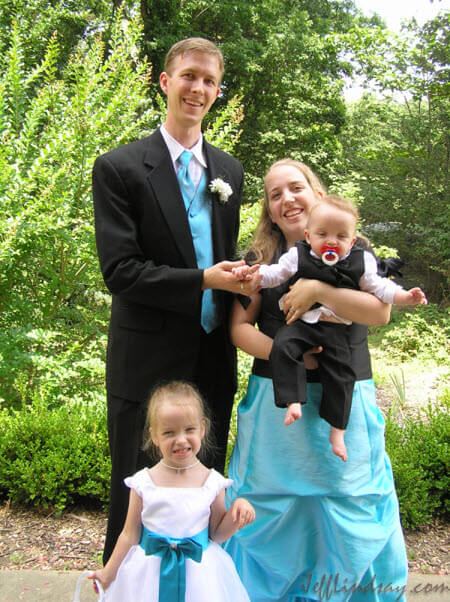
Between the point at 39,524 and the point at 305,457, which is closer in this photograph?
the point at 305,457

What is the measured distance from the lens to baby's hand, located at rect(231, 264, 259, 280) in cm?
193

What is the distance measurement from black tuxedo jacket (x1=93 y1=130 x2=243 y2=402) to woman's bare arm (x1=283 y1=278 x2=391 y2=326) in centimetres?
36

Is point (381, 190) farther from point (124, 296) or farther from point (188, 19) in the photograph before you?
point (124, 296)

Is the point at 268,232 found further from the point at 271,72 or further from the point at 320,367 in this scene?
the point at 271,72

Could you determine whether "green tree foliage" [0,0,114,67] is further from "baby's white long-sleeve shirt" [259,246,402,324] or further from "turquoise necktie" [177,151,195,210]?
"baby's white long-sleeve shirt" [259,246,402,324]

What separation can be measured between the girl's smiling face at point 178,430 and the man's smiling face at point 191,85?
111cm

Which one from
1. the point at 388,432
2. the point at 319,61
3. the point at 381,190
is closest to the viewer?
the point at 388,432

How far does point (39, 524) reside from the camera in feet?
10.9

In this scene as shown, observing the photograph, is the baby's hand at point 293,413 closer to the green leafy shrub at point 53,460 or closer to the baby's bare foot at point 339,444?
the baby's bare foot at point 339,444

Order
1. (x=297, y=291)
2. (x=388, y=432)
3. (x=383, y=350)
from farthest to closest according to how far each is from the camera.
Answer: (x=383, y=350), (x=388, y=432), (x=297, y=291)

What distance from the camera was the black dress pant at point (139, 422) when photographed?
2258mm

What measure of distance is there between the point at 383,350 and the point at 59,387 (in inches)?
230

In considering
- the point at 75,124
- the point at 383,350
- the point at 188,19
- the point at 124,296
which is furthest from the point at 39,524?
the point at 188,19

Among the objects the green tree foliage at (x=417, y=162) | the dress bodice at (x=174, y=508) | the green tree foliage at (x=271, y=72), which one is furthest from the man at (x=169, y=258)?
the green tree foliage at (x=271, y=72)
